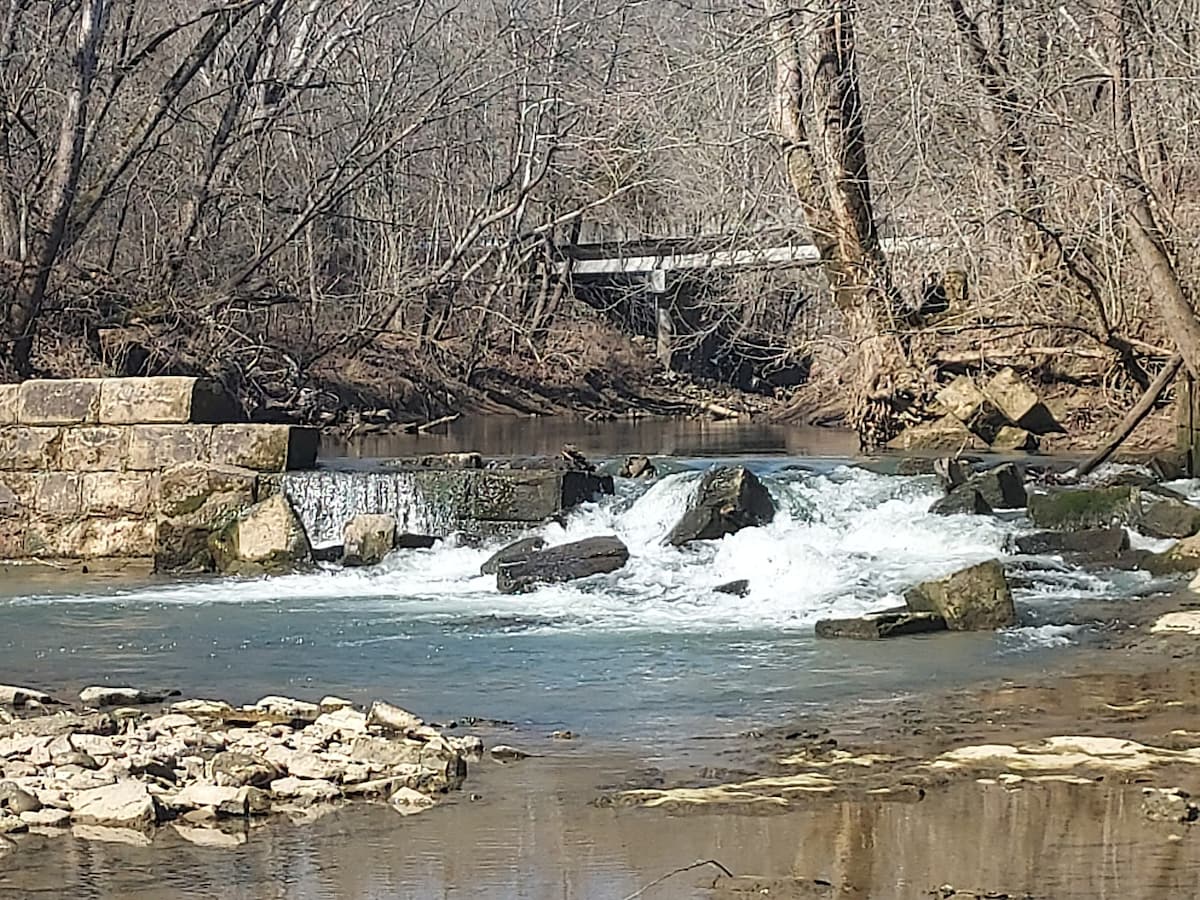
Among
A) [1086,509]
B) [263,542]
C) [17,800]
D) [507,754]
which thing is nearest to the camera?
[17,800]

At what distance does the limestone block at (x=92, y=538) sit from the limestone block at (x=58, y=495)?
0.09 meters

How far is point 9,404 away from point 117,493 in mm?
1394

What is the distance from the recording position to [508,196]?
2805 cm

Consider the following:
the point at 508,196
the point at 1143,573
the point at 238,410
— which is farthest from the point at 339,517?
the point at 508,196

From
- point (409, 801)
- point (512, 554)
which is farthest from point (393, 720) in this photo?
point (512, 554)

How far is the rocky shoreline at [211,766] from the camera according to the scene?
658 centimetres

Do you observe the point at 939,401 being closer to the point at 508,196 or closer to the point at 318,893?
the point at 508,196

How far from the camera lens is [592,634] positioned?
11.6 metres

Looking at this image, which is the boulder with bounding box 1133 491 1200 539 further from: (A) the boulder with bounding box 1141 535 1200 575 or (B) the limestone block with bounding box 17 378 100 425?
(B) the limestone block with bounding box 17 378 100 425

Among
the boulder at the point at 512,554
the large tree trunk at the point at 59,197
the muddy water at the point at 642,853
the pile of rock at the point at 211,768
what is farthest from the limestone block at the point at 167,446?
the muddy water at the point at 642,853

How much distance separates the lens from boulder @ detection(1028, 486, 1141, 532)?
47.8ft

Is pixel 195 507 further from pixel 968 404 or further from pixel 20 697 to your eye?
pixel 968 404

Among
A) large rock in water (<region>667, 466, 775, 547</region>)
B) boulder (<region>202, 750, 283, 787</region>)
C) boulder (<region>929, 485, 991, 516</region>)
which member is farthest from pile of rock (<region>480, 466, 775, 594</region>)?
boulder (<region>202, 750, 283, 787</region>)

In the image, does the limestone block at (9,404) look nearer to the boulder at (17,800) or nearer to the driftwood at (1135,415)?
the driftwood at (1135,415)
